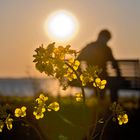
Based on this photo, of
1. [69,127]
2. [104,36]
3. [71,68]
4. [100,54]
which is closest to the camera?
[71,68]

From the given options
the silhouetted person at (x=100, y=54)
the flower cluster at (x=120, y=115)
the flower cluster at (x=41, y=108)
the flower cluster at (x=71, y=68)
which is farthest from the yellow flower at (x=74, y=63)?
the silhouetted person at (x=100, y=54)

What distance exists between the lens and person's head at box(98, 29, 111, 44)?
42.3 feet

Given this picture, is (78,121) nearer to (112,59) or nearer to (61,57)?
(112,59)

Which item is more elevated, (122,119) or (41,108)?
(41,108)

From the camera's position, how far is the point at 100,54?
1330cm

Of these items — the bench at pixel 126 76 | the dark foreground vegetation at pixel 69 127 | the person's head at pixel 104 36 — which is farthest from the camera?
the bench at pixel 126 76

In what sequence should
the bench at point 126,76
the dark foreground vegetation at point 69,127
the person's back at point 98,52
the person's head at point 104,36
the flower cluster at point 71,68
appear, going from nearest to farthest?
the flower cluster at point 71,68 → the dark foreground vegetation at point 69,127 → the person's head at point 104,36 → the person's back at point 98,52 → the bench at point 126,76

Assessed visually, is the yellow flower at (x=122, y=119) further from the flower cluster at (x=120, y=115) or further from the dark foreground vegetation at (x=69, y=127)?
the dark foreground vegetation at (x=69, y=127)

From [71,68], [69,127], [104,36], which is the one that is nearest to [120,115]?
[71,68]

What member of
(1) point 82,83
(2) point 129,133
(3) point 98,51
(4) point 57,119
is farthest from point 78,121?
(1) point 82,83

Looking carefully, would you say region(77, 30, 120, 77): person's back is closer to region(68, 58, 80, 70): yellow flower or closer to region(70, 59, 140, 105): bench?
region(70, 59, 140, 105): bench

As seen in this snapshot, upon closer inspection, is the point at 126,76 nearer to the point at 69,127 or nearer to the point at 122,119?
the point at 69,127

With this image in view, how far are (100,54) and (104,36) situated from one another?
378 millimetres

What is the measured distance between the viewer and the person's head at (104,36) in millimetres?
12906
